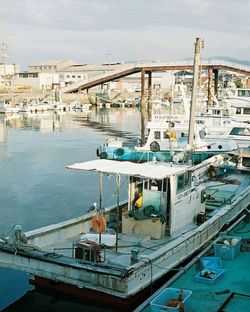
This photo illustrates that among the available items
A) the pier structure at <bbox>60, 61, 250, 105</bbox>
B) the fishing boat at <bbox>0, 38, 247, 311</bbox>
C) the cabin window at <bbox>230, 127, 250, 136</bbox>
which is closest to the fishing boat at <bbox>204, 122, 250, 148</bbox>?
the cabin window at <bbox>230, 127, 250, 136</bbox>

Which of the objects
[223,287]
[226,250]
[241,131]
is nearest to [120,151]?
[241,131]

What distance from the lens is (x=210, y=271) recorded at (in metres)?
10.6

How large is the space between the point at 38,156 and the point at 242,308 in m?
30.6

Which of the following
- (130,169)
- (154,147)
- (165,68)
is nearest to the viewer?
(130,169)

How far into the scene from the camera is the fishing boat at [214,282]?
364 inches

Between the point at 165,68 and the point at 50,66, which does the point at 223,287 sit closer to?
the point at 165,68

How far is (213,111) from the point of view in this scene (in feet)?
140

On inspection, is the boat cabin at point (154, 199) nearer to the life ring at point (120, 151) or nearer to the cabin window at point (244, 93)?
the life ring at point (120, 151)

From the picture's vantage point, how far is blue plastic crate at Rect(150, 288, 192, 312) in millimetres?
8672

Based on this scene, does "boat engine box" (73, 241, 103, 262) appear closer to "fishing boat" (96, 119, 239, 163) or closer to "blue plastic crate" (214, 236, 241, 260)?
"blue plastic crate" (214, 236, 241, 260)

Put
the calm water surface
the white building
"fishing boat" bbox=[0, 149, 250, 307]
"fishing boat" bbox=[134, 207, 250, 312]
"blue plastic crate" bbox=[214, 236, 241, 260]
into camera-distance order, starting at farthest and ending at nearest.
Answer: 1. the white building
2. the calm water surface
3. "blue plastic crate" bbox=[214, 236, 241, 260]
4. "fishing boat" bbox=[0, 149, 250, 307]
5. "fishing boat" bbox=[134, 207, 250, 312]

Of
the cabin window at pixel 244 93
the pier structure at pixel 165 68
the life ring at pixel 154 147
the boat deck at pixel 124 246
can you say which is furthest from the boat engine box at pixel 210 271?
the pier structure at pixel 165 68

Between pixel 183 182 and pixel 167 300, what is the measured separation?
4542mm

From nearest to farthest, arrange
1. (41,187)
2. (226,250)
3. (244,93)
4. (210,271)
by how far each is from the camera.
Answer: (210,271), (226,250), (41,187), (244,93)
